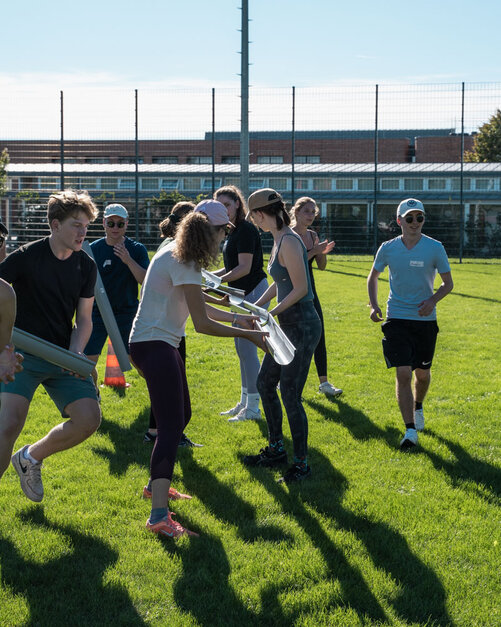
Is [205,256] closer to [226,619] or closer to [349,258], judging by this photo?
[226,619]

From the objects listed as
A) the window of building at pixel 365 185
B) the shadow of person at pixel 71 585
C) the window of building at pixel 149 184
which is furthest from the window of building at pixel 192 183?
the shadow of person at pixel 71 585

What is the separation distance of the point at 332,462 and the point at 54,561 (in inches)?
96.0

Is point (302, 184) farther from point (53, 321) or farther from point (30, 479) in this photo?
point (30, 479)

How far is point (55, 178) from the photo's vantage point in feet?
99.4

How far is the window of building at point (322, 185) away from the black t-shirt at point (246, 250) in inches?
1126

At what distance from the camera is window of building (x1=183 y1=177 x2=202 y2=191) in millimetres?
33844

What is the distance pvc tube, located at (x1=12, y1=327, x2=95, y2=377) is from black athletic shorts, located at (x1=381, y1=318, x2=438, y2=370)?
3.17 m

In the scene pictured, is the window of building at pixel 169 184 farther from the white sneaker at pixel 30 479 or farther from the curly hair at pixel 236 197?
the white sneaker at pixel 30 479

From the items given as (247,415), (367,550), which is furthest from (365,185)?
(367,550)

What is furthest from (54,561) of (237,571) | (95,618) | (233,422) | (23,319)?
(233,422)

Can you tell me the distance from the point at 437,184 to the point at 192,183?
12143 mm

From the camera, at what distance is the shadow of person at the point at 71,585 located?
11.3ft

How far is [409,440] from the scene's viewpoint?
238 inches

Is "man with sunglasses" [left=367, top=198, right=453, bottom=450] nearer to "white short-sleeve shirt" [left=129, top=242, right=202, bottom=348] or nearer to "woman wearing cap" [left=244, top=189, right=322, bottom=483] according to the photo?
"woman wearing cap" [left=244, top=189, right=322, bottom=483]
